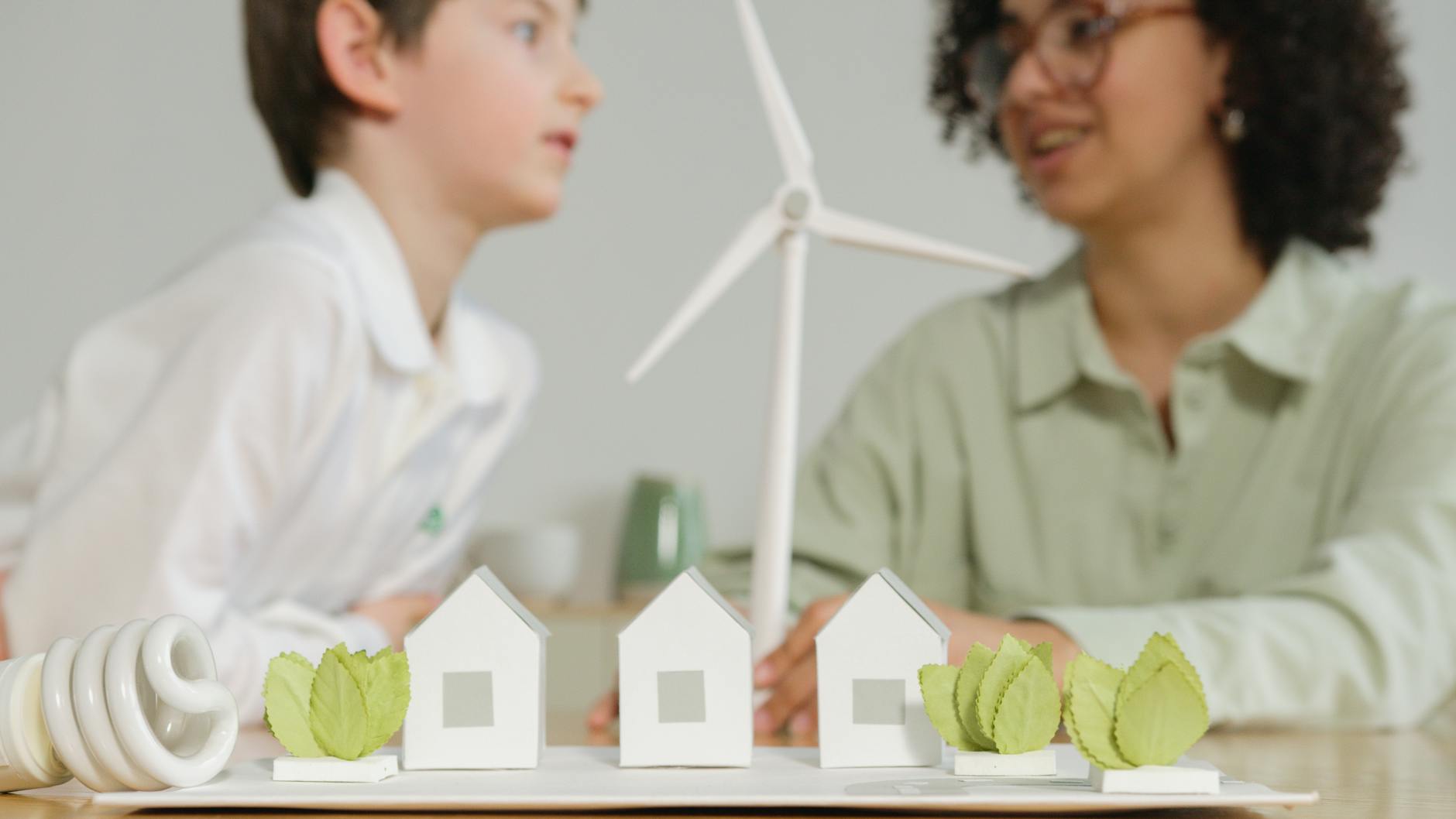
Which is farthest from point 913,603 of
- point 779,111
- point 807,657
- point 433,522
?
point 433,522

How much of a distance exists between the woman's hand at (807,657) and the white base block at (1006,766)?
0.85 feet

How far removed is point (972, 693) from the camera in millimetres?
480

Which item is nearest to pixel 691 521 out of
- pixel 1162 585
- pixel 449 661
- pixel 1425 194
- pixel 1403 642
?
pixel 1162 585

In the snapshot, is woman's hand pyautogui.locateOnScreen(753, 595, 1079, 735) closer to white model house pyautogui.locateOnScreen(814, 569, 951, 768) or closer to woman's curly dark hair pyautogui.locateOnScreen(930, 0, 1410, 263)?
white model house pyautogui.locateOnScreen(814, 569, 951, 768)

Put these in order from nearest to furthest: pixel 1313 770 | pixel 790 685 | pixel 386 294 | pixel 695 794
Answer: pixel 695 794 → pixel 1313 770 → pixel 790 685 → pixel 386 294

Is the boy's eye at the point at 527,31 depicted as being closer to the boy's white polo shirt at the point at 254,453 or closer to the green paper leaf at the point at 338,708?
the boy's white polo shirt at the point at 254,453

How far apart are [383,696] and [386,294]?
0.61m

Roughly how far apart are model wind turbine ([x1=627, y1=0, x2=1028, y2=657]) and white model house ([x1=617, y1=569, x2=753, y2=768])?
0.23 m

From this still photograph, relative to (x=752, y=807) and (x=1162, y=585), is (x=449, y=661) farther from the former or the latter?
(x=1162, y=585)

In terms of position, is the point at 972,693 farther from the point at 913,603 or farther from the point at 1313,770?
the point at 1313,770

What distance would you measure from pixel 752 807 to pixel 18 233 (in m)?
2.47

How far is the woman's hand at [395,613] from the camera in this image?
105cm

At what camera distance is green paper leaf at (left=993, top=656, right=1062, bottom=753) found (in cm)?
47

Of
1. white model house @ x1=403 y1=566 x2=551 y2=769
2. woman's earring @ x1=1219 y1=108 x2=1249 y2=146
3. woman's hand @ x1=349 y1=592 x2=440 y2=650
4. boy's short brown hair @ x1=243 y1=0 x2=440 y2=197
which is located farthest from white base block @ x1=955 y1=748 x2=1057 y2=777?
woman's earring @ x1=1219 y1=108 x2=1249 y2=146
